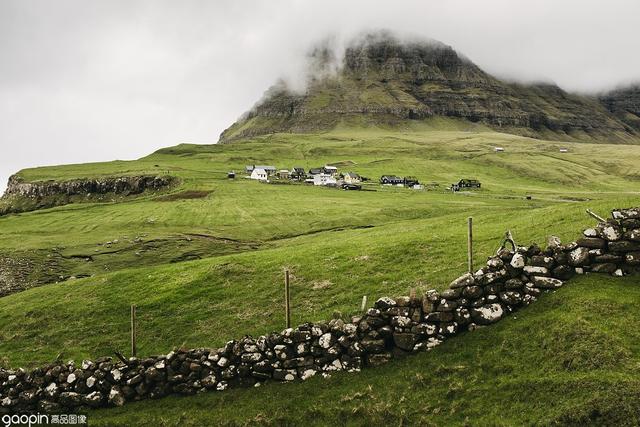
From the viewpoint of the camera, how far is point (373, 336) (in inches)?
697

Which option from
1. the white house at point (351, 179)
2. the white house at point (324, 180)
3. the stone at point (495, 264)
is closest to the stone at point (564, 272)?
the stone at point (495, 264)

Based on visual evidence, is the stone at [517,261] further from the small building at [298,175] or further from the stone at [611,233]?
the small building at [298,175]

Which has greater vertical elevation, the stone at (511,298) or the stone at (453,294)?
the stone at (453,294)

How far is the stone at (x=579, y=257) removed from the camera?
56.4 feet

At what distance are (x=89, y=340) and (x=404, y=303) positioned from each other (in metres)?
21.4

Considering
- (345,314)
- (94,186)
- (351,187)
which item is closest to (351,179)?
(351,187)

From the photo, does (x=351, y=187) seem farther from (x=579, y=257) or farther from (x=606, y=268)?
(x=606, y=268)

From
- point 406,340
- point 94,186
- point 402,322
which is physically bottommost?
point 406,340

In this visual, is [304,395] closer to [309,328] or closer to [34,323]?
[309,328]

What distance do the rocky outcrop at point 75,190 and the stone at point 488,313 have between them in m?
143

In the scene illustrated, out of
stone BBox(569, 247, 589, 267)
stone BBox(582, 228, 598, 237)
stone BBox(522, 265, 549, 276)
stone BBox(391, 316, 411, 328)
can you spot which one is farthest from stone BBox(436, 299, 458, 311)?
stone BBox(582, 228, 598, 237)

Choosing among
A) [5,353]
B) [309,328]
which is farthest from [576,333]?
[5,353]

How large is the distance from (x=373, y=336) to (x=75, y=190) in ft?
549

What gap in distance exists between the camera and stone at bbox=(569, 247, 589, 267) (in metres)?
17.2
